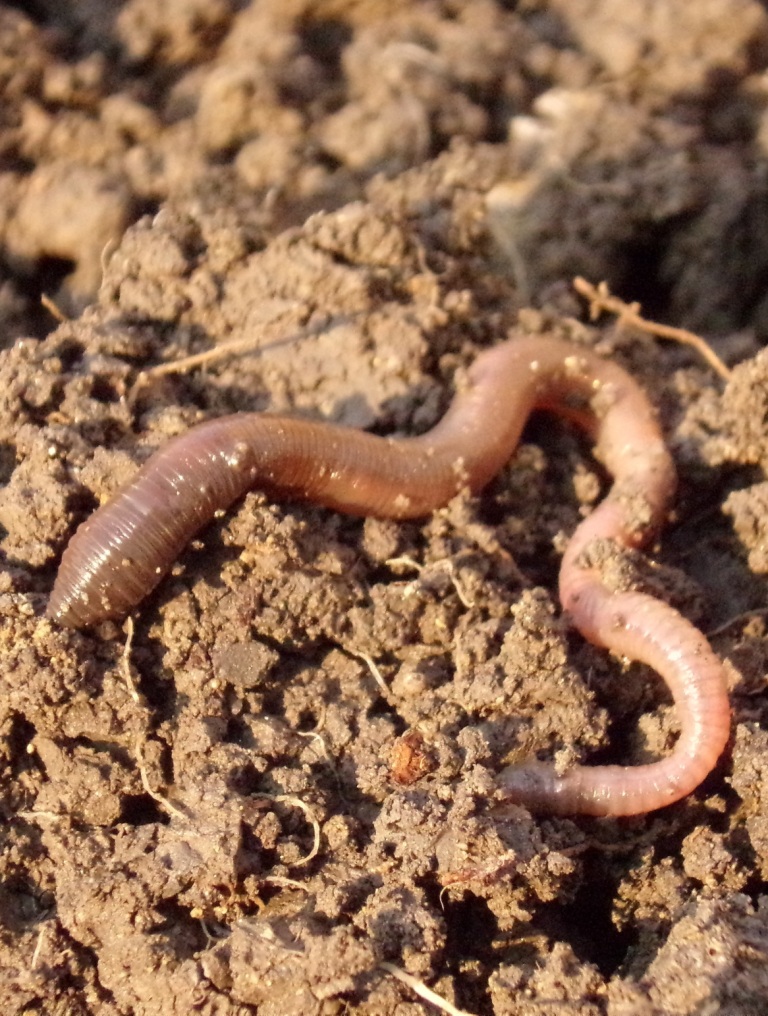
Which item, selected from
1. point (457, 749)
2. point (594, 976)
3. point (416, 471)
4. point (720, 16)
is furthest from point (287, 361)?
point (720, 16)

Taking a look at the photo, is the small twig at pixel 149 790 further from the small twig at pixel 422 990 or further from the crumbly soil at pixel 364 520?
the small twig at pixel 422 990

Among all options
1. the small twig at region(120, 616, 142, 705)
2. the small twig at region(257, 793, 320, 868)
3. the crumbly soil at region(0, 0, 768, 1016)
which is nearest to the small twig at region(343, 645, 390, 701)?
the crumbly soil at region(0, 0, 768, 1016)

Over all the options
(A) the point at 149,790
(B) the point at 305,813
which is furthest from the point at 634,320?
(A) the point at 149,790

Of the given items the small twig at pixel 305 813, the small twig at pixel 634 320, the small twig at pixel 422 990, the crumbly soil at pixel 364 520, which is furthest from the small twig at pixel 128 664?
the small twig at pixel 634 320

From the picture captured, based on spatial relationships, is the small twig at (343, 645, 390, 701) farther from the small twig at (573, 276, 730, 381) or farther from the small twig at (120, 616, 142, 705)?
the small twig at (573, 276, 730, 381)

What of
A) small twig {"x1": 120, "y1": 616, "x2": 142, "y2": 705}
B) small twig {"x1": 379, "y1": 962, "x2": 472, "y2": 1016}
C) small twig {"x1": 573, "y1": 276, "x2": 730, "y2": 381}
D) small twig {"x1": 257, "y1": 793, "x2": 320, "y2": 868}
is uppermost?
small twig {"x1": 573, "y1": 276, "x2": 730, "y2": 381}

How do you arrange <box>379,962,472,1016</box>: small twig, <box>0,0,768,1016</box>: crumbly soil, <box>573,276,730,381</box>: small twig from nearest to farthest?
<box>379,962,472,1016</box>: small twig
<box>0,0,768,1016</box>: crumbly soil
<box>573,276,730,381</box>: small twig
